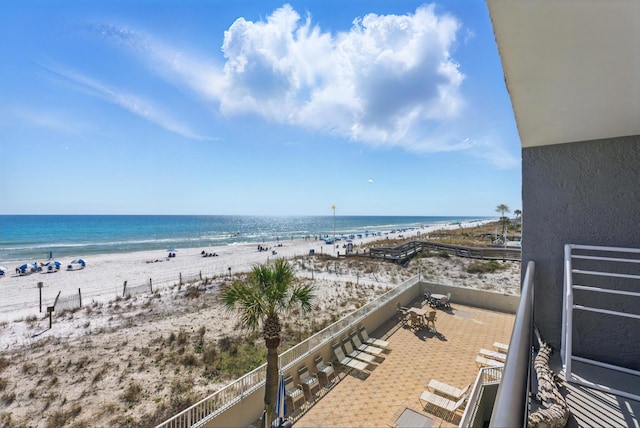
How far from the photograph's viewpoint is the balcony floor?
648 cm

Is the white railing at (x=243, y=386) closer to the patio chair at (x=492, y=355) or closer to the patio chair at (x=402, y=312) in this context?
the patio chair at (x=402, y=312)

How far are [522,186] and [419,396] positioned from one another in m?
6.22

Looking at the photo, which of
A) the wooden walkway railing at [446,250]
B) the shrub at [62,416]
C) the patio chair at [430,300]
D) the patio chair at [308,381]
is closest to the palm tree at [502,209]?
Result: the wooden walkway railing at [446,250]

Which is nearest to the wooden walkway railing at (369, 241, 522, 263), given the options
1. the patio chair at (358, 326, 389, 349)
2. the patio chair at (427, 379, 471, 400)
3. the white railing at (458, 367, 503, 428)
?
the patio chair at (358, 326, 389, 349)

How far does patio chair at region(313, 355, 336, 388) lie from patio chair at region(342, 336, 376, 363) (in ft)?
2.79

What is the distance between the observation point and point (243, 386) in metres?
6.62

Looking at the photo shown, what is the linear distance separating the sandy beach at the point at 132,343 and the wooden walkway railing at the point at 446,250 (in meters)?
1.94

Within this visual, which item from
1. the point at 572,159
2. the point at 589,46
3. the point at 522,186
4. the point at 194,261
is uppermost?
the point at 589,46

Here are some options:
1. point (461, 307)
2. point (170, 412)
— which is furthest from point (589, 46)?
point (461, 307)

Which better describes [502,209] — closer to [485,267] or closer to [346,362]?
[485,267]

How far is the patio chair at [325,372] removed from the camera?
7.91 metres

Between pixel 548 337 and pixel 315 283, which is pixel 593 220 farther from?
pixel 315 283

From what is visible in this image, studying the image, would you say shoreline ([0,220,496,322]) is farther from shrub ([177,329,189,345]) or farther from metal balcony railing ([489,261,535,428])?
metal balcony railing ([489,261,535,428])

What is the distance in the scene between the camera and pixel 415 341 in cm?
991
